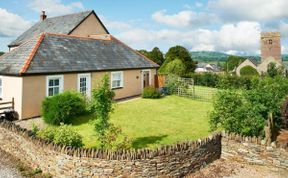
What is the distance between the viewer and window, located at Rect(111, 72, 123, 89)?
931 inches

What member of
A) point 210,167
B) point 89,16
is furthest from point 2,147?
point 89,16

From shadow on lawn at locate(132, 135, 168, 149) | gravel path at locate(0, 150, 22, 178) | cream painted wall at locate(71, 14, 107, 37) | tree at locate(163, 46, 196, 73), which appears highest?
A: cream painted wall at locate(71, 14, 107, 37)

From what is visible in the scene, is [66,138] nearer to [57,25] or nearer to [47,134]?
[47,134]

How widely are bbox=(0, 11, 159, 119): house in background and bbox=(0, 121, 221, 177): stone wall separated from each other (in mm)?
7611

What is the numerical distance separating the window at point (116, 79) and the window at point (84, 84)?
293 cm

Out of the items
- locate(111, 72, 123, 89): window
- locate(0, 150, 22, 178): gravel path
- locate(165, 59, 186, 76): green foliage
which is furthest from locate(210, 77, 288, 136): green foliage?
locate(165, 59, 186, 76): green foliage

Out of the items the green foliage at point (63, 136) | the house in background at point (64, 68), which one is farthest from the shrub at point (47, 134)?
the house in background at point (64, 68)

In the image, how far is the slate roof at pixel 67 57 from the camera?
57.8 feet

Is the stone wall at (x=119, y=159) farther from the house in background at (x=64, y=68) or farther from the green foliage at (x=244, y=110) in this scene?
the house in background at (x=64, y=68)

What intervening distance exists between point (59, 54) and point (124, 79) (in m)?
7.03

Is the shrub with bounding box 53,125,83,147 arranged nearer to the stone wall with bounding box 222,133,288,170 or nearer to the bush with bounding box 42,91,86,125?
the bush with bounding box 42,91,86,125

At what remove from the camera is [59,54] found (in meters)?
20.1

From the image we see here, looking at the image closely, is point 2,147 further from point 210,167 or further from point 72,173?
point 210,167

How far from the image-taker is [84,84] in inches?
824
